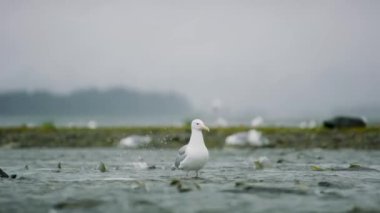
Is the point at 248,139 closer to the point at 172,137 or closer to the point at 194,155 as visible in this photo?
the point at 172,137

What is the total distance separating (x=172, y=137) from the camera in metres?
39.5

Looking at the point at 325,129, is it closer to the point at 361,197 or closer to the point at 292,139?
the point at 292,139

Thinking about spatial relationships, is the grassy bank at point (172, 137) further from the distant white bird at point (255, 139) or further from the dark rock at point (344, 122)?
the dark rock at point (344, 122)

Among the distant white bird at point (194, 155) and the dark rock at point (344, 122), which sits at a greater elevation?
the dark rock at point (344, 122)

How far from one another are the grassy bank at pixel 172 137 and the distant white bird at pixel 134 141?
0.44 m

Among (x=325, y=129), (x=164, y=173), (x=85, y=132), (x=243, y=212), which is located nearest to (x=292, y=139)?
(x=325, y=129)

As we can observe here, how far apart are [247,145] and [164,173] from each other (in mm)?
18202

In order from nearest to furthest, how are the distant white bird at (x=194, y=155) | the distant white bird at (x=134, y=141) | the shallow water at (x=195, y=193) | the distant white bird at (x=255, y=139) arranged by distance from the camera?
the shallow water at (x=195, y=193) → the distant white bird at (x=194, y=155) → the distant white bird at (x=255, y=139) → the distant white bird at (x=134, y=141)

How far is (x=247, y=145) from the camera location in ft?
120

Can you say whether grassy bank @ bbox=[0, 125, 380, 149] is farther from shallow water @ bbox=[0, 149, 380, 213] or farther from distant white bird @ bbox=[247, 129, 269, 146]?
shallow water @ bbox=[0, 149, 380, 213]

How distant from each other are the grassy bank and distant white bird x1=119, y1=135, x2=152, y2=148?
436 mm

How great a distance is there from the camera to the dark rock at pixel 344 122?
133ft

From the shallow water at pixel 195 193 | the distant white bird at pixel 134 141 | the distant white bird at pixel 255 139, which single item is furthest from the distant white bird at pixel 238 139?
the shallow water at pixel 195 193

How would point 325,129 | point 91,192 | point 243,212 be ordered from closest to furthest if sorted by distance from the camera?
point 243,212 < point 91,192 < point 325,129
